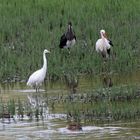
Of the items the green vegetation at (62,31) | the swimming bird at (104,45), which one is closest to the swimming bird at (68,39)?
the green vegetation at (62,31)

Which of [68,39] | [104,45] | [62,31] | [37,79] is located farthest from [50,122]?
[62,31]

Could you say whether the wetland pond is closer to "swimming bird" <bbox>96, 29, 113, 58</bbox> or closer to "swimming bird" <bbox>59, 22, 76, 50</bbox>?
"swimming bird" <bbox>96, 29, 113, 58</bbox>

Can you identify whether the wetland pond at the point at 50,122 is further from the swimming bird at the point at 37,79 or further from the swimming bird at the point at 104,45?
the swimming bird at the point at 104,45

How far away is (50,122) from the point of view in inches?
548

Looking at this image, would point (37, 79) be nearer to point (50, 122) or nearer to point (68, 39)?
point (50, 122)

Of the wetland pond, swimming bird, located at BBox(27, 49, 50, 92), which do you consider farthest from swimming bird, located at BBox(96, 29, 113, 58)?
swimming bird, located at BBox(27, 49, 50, 92)

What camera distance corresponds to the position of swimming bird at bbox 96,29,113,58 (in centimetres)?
2281

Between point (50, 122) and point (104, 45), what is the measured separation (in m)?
9.12

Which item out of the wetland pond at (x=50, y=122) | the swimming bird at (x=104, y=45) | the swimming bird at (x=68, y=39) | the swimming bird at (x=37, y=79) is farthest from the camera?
the swimming bird at (x=68, y=39)

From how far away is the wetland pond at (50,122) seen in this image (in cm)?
1266

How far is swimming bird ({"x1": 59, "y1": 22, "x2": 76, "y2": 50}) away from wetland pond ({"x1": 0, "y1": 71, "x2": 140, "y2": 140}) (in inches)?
194

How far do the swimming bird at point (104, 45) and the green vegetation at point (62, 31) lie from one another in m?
0.21

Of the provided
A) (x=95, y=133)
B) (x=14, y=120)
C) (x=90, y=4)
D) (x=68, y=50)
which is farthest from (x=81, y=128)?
(x=90, y=4)

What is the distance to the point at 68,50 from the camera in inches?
922
